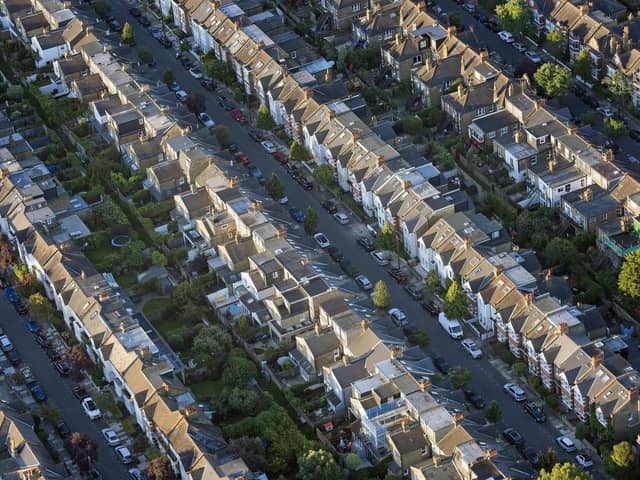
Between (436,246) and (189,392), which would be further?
(436,246)

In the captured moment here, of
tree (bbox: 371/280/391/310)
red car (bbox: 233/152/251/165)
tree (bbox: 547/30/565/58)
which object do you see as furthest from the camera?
tree (bbox: 547/30/565/58)

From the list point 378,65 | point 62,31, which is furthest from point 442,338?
point 62,31

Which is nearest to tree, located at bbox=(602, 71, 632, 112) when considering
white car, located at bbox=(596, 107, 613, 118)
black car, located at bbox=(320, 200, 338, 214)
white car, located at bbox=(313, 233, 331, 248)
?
white car, located at bbox=(596, 107, 613, 118)

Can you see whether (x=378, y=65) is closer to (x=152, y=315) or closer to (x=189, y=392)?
(x=152, y=315)

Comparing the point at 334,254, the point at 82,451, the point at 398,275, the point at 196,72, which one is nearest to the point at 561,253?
the point at 398,275

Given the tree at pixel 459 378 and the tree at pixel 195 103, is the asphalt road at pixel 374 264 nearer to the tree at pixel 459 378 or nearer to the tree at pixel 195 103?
the tree at pixel 195 103

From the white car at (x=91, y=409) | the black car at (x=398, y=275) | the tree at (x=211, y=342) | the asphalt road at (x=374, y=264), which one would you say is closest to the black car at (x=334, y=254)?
the asphalt road at (x=374, y=264)

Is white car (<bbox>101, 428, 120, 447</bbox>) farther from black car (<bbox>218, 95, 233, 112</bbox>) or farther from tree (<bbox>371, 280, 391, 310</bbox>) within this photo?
black car (<bbox>218, 95, 233, 112</bbox>)
